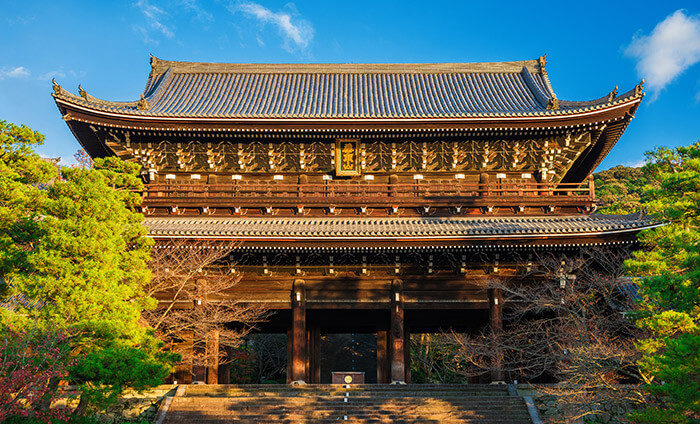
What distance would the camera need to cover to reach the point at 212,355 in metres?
15.2

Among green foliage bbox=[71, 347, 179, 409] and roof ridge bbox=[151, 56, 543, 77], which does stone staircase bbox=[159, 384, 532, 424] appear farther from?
roof ridge bbox=[151, 56, 543, 77]

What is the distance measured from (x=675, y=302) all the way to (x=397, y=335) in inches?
299

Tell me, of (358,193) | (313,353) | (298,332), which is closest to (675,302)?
(298,332)

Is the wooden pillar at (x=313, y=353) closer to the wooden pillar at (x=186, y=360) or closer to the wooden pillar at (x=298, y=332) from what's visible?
the wooden pillar at (x=298, y=332)

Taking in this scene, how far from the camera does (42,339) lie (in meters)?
11.2

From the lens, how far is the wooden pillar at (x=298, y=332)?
15.6 meters

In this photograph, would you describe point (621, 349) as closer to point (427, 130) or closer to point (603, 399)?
point (603, 399)

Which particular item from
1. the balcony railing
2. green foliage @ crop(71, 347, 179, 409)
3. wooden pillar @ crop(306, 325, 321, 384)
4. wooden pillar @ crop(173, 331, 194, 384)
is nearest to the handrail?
the balcony railing

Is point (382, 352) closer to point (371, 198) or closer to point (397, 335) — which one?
point (397, 335)

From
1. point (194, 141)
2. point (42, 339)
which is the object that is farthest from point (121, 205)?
point (194, 141)

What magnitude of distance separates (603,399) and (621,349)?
1283mm

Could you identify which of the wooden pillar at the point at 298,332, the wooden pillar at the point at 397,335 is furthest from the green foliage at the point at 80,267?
the wooden pillar at the point at 397,335

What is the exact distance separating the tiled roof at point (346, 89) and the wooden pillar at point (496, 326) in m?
7.45

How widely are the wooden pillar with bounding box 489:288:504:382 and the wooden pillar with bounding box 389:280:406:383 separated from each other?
265cm
